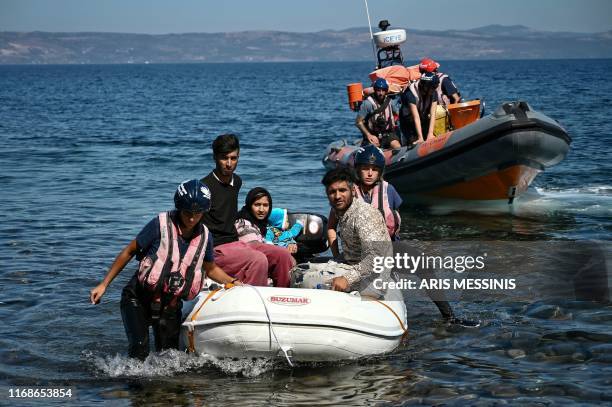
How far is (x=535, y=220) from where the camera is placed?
1252 centimetres

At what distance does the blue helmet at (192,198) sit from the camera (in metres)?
5.68

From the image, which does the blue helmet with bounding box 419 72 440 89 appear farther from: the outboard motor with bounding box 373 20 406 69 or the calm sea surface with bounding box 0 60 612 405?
the outboard motor with bounding box 373 20 406 69

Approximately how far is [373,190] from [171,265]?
162 cm

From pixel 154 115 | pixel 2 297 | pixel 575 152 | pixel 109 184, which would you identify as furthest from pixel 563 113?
pixel 2 297

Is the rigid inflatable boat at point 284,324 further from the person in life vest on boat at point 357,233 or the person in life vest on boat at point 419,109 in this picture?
the person in life vest on boat at point 419,109

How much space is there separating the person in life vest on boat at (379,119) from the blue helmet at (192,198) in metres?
6.43

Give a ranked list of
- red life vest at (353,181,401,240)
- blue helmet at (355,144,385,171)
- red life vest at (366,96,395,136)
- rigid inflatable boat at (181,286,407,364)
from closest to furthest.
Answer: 1. rigid inflatable boat at (181,286,407,364)
2. blue helmet at (355,144,385,171)
3. red life vest at (353,181,401,240)
4. red life vest at (366,96,395,136)

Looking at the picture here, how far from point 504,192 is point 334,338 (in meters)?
7.35

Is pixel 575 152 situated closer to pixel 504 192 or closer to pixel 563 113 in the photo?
pixel 504 192

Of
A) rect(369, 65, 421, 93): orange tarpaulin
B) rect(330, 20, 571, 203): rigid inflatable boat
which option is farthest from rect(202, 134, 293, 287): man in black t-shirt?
rect(369, 65, 421, 93): orange tarpaulin

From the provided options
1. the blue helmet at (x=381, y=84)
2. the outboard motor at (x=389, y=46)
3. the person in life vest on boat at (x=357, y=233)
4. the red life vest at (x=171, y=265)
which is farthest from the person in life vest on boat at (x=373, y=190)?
the outboard motor at (x=389, y=46)

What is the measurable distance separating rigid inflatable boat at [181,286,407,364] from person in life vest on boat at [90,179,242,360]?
193mm

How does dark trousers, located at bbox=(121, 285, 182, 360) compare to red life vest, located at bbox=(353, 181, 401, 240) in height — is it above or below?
below

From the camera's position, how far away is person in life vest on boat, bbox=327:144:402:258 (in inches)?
255
